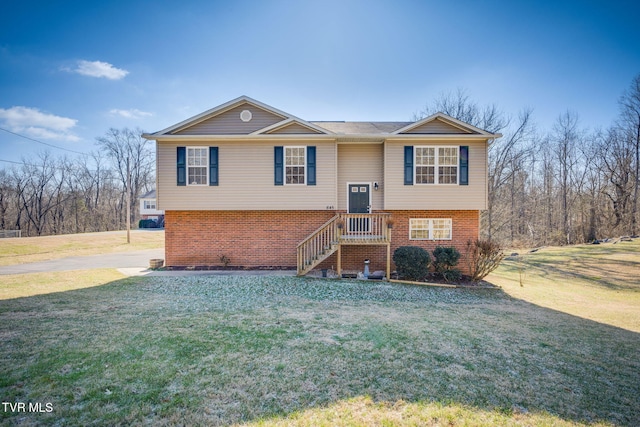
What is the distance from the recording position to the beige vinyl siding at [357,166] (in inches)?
516

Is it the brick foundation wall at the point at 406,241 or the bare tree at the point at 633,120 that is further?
the bare tree at the point at 633,120

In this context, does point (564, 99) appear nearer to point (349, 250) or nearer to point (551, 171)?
point (551, 171)

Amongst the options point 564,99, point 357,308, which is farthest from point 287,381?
point 564,99

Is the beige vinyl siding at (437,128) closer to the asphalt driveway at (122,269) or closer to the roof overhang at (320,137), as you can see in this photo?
the roof overhang at (320,137)

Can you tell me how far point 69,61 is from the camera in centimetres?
2152

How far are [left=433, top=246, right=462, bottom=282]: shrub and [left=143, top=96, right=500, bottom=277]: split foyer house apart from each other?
1.12 metres

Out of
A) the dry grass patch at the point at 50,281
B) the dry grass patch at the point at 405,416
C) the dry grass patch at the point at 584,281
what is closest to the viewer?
the dry grass patch at the point at 405,416

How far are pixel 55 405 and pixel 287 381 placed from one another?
252cm

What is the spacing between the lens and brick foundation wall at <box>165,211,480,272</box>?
510 inches

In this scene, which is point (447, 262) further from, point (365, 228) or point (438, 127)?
point (438, 127)

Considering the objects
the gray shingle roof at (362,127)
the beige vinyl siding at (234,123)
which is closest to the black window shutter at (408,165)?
the gray shingle roof at (362,127)

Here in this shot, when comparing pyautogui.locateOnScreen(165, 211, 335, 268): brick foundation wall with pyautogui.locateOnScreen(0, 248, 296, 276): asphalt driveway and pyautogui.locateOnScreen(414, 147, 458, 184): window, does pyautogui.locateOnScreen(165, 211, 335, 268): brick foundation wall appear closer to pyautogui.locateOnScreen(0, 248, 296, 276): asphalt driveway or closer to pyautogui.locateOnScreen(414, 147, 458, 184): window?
pyautogui.locateOnScreen(0, 248, 296, 276): asphalt driveway

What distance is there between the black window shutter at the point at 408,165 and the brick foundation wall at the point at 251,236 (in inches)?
56.4

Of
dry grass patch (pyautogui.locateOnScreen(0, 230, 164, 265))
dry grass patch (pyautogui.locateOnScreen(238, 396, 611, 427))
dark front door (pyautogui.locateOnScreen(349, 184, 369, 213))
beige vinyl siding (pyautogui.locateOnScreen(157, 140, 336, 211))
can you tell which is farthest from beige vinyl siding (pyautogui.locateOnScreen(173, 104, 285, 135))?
dry grass patch (pyautogui.locateOnScreen(0, 230, 164, 265))
